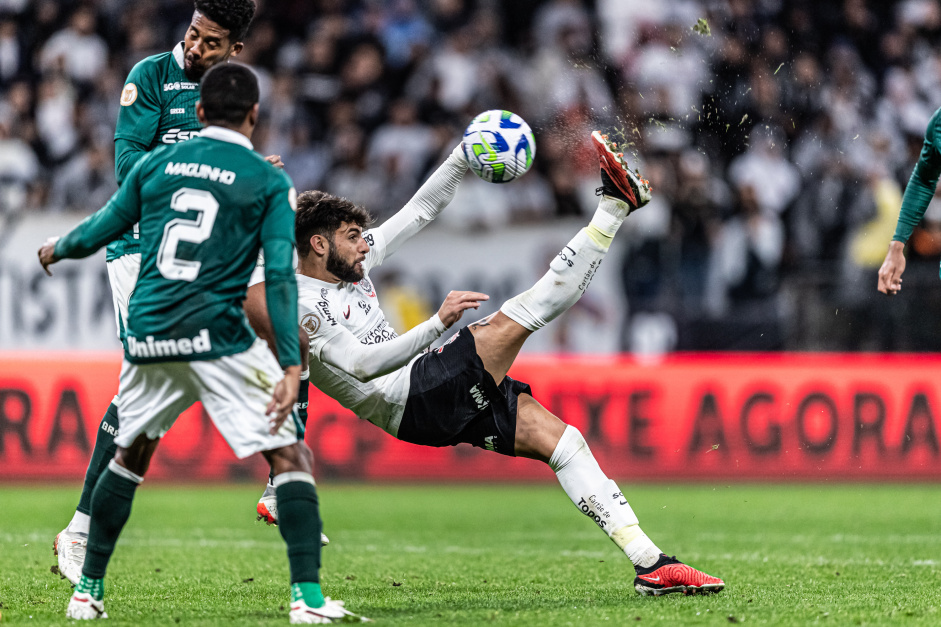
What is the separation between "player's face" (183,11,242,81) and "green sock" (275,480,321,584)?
2252 mm

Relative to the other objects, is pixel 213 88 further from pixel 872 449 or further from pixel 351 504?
pixel 872 449

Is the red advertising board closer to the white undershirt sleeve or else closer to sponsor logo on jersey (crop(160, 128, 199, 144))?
the white undershirt sleeve

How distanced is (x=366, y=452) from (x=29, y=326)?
13.9 ft

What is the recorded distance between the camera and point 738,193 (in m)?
14.1

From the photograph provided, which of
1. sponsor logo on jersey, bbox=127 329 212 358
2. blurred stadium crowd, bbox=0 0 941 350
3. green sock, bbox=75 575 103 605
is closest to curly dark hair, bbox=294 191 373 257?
sponsor logo on jersey, bbox=127 329 212 358

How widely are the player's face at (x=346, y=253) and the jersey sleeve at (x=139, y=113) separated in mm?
1042

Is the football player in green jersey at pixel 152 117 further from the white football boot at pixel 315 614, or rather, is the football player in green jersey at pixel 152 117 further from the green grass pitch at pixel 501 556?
the white football boot at pixel 315 614

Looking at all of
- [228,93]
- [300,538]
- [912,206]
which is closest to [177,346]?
[300,538]

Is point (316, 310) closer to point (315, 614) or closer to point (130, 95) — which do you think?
point (130, 95)

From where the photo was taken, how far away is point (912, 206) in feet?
20.3

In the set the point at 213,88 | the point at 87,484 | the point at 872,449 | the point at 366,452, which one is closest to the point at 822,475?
the point at 872,449

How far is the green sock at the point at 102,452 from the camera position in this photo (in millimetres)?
5723

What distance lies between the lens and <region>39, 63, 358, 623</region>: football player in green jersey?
4477 millimetres

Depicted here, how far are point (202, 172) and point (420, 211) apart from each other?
83.9 inches
